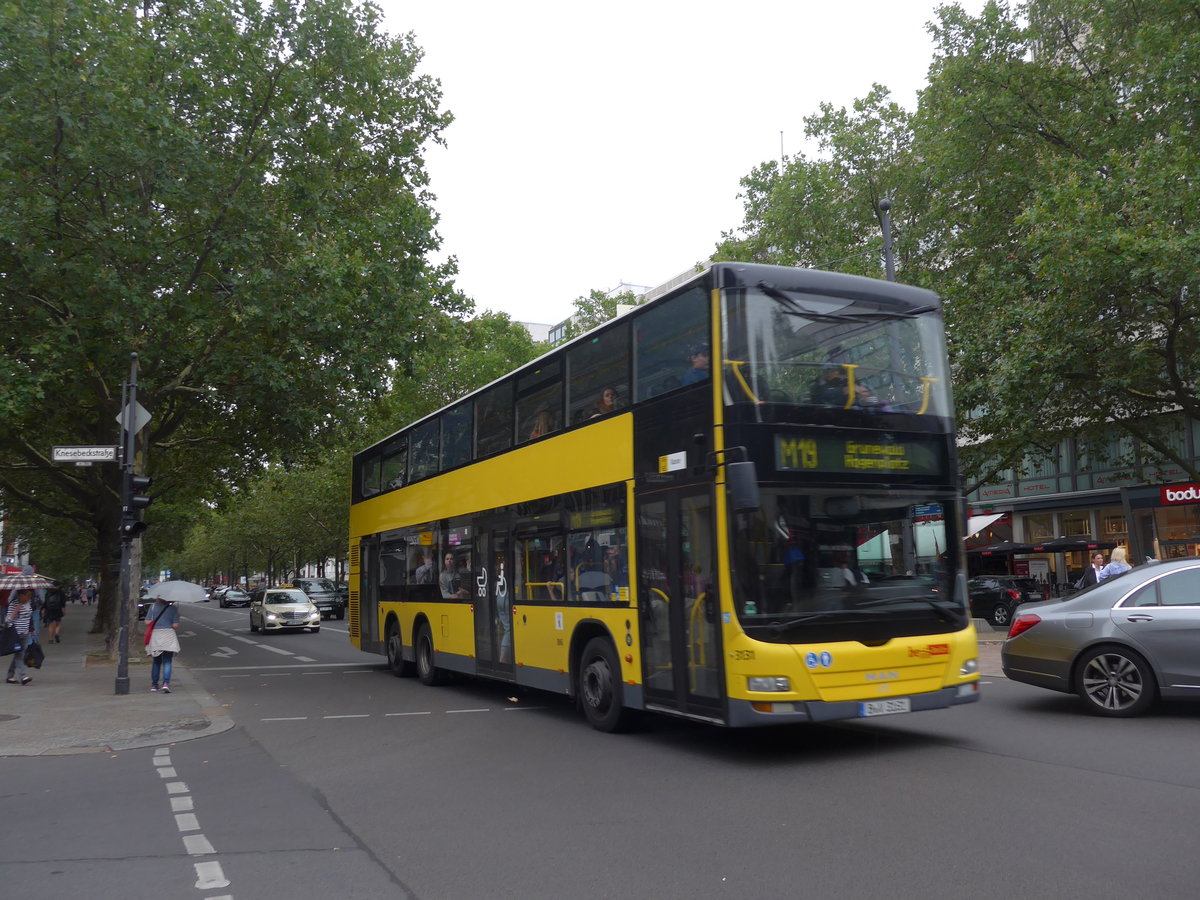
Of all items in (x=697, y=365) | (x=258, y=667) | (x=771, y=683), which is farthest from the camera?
(x=258, y=667)

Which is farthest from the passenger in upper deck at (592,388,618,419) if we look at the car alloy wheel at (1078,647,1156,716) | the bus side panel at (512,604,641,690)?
the car alloy wheel at (1078,647,1156,716)

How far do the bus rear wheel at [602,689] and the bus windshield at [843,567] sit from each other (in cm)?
233

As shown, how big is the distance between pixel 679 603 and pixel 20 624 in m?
12.7

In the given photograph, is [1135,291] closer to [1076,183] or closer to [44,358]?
[1076,183]

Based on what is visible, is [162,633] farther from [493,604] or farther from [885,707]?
[885,707]

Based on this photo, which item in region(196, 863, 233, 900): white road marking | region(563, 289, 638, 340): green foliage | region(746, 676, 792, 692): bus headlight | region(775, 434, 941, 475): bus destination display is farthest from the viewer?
region(563, 289, 638, 340): green foliage

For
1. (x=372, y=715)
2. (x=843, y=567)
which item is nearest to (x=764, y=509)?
(x=843, y=567)

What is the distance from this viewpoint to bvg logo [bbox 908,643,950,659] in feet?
27.7

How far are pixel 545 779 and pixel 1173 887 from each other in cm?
449

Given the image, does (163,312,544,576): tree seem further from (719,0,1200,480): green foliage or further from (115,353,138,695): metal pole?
(719,0,1200,480): green foliage

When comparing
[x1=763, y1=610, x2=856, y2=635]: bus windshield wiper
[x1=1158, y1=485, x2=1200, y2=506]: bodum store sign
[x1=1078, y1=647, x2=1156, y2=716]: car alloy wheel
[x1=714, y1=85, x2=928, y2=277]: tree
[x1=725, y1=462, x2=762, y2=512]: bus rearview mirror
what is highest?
[x1=714, y1=85, x2=928, y2=277]: tree

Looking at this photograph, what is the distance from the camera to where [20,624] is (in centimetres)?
1659

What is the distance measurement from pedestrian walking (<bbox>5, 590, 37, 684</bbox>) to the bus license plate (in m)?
14.2

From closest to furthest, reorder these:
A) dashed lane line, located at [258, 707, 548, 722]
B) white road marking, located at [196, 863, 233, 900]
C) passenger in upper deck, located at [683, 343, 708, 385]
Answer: white road marking, located at [196, 863, 233, 900]
passenger in upper deck, located at [683, 343, 708, 385]
dashed lane line, located at [258, 707, 548, 722]
